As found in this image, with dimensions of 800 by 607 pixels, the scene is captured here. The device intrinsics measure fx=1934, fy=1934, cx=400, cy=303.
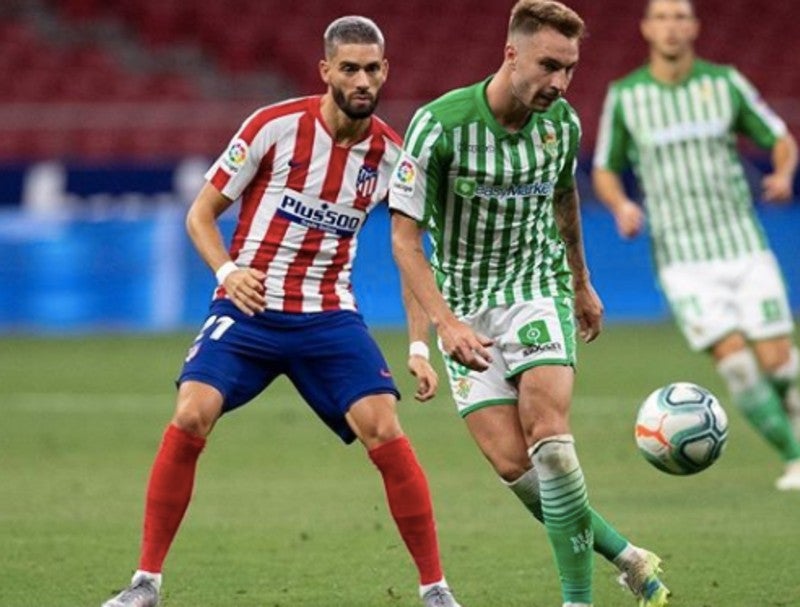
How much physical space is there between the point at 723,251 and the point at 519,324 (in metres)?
4.06

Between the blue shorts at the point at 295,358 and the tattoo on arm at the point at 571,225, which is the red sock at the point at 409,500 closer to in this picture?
the blue shorts at the point at 295,358

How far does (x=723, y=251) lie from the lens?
11.0m

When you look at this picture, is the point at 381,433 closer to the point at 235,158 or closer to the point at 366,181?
the point at 366,181

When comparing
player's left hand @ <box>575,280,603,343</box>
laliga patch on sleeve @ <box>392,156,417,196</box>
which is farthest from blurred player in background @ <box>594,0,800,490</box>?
laliga patch on sleeve @ <box>392,156,417,196</box>

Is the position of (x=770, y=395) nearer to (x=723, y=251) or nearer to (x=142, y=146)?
(x=723, y=251)

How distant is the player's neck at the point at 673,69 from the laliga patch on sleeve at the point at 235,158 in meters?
4.17

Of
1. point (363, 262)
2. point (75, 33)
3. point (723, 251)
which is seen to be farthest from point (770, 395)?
point (75, 33)

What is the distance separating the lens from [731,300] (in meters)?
10.9

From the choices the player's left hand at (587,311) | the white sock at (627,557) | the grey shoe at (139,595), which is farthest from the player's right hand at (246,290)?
the white sock at (627,557)

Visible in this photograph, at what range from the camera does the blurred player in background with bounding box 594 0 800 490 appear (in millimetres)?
10805

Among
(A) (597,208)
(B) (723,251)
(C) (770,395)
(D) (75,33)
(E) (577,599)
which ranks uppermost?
(D) (75,33)

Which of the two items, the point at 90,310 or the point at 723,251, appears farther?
the point at 90,310

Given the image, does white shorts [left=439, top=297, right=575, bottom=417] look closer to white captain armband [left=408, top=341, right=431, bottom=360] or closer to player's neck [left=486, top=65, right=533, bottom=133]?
white captain armband [left=408, top=341, right=431, bottom=360]

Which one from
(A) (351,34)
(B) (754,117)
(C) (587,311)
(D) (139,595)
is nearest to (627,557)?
(C) (587,311)
